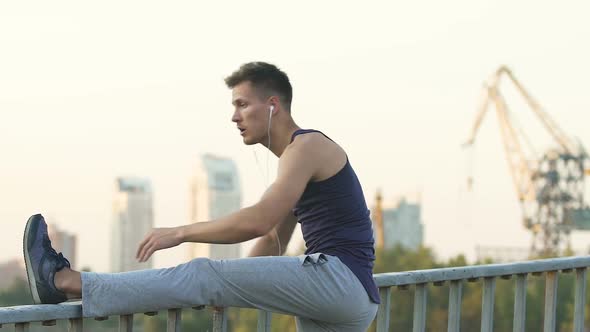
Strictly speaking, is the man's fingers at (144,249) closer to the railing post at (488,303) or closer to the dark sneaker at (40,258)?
the dark sneaker at (40,258)

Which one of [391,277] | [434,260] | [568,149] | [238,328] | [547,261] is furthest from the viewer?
[568,149]

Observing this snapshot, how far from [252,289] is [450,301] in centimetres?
140

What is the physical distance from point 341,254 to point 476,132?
10535 cm

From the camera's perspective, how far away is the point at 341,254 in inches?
194

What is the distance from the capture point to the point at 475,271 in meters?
5.79

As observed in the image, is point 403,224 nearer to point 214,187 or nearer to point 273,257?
point 214,187

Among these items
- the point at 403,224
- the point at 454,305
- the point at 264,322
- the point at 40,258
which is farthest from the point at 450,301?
the point at 403,224

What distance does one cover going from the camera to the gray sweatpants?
4.53 metres

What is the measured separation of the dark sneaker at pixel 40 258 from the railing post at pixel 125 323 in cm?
23

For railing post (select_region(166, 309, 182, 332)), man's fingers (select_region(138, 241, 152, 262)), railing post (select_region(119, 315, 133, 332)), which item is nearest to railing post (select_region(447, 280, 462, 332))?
railing post (select_region(166, 309, 182, 332))

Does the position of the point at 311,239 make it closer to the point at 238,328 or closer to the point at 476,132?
the point at 238,328

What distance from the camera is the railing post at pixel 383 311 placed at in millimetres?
5418

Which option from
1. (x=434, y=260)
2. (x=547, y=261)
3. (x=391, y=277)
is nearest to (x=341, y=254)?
(x=391, y=277)

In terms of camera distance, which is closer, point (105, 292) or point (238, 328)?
point (105, 292)
